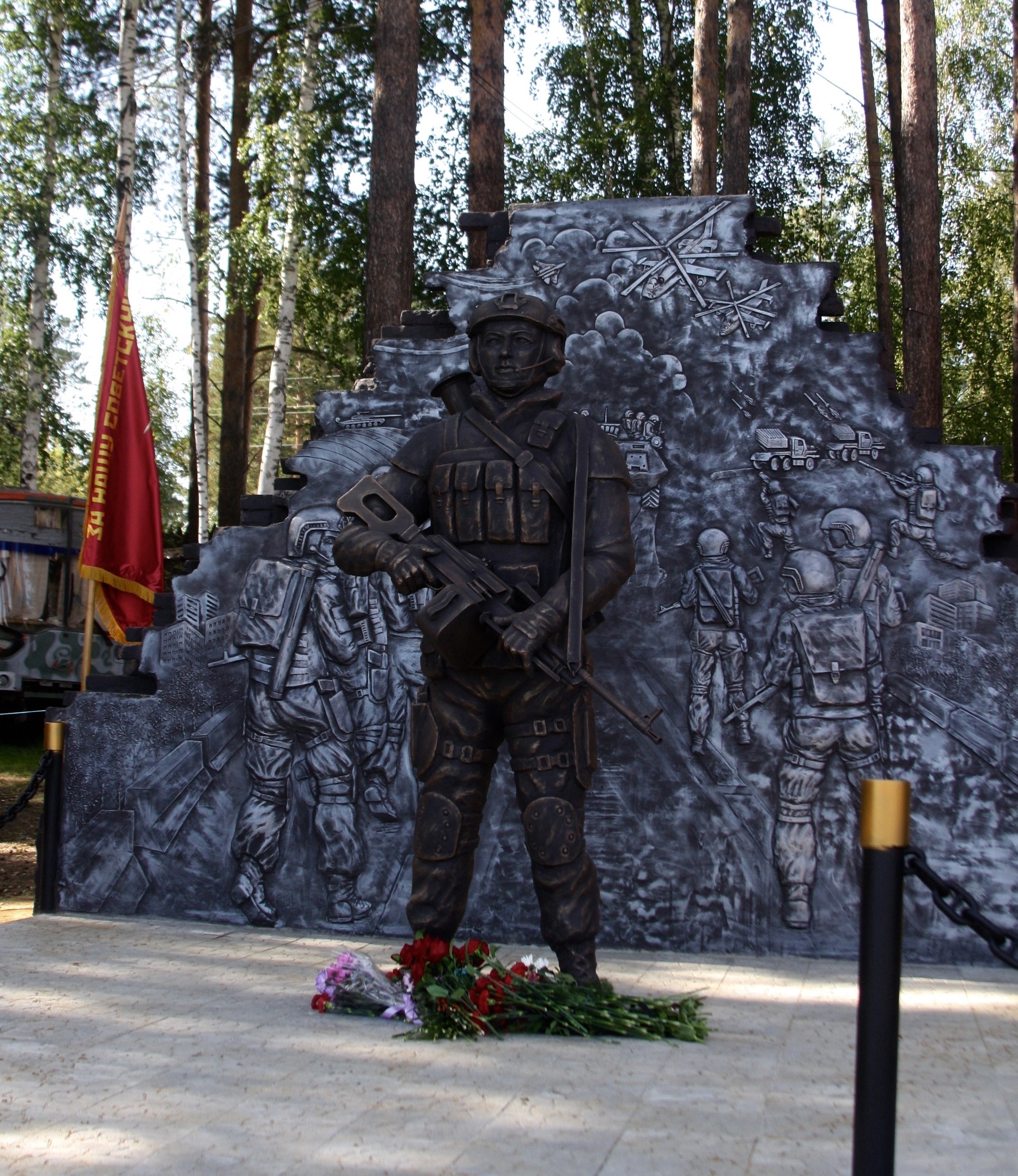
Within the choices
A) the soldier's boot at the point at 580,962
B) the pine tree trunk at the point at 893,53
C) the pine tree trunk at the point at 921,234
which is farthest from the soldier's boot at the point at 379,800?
the pine tree trunk at the point at 893,53

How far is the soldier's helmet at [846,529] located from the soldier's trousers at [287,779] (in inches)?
101

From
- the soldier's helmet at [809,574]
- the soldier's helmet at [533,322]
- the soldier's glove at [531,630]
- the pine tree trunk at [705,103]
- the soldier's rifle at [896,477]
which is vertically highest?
the pine tree trunk at [705,103]

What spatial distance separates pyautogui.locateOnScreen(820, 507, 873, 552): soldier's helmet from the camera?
246 inches

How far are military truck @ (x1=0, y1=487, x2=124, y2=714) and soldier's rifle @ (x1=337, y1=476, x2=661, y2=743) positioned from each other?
13.0 m

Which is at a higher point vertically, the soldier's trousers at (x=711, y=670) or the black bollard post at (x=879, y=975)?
the soldier's trousers at (x=711, y=670)

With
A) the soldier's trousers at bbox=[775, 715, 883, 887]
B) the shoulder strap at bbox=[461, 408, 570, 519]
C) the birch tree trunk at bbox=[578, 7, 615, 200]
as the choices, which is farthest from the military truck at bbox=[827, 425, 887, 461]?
the birch tree trunk at bbox=[578, 7, 615, 200]

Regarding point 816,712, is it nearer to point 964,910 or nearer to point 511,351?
point 511,351

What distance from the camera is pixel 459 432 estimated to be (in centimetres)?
506

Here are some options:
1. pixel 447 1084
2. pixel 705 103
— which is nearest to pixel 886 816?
pixel 447 1084

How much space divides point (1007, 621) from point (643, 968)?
233cm

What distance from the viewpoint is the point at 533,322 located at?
16.2ft

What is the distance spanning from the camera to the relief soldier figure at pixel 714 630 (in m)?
6.28

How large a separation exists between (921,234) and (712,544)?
10.3 meters

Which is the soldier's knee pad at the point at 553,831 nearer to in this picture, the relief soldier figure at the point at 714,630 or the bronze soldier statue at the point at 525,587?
the bronze soldier statue at the point at 525,587
